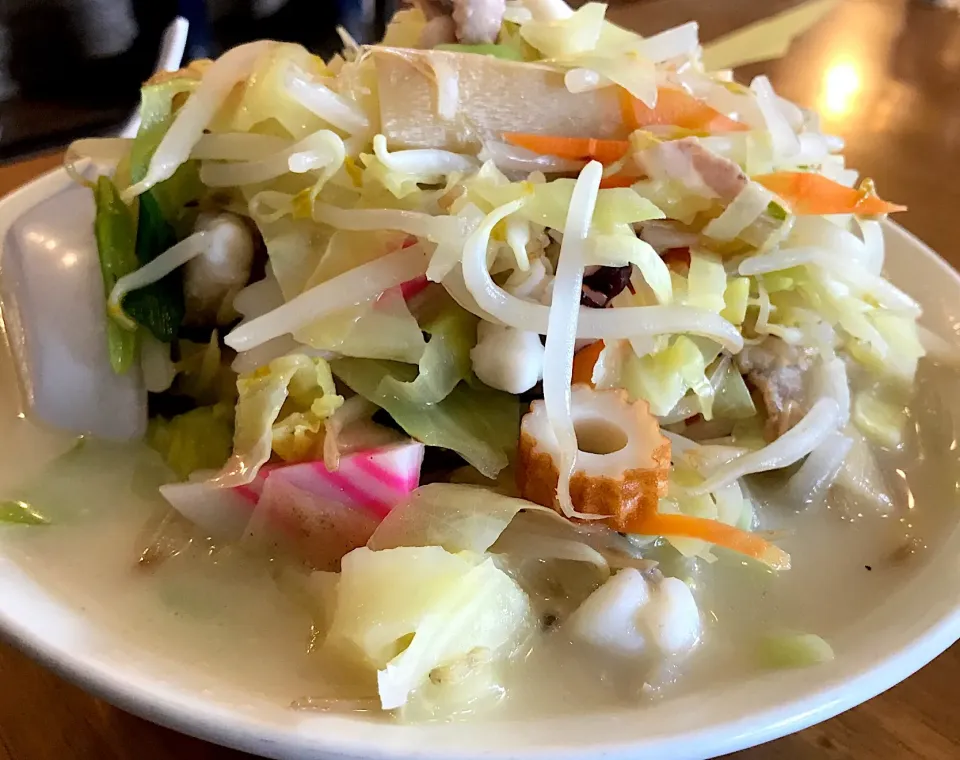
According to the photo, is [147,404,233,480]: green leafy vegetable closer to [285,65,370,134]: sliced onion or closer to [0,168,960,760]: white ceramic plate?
[0,168,960,760]: white ceramic plate

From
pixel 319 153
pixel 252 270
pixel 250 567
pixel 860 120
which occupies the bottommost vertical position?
pixel 860 120

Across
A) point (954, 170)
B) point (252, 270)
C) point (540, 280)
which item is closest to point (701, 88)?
point (540, 280)

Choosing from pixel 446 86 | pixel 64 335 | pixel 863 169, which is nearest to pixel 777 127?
pixel 446 86

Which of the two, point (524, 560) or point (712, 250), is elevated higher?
point (712, 250)

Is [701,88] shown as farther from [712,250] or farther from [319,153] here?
[319,153]

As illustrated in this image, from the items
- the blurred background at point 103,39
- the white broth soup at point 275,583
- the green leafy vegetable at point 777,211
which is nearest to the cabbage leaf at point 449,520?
the white broth soup at point 275,583

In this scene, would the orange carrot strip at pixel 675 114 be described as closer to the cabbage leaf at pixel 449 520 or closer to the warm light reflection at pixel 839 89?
→ the cabbage leaf at pixel 449 520
